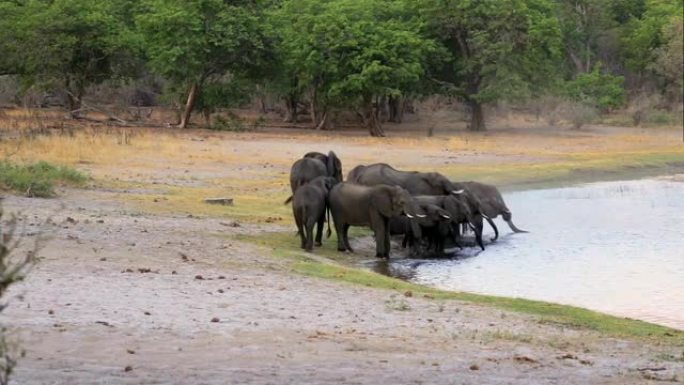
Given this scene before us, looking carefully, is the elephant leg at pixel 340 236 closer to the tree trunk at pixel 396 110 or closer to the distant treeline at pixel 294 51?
the distant treeline at pixel 294 51

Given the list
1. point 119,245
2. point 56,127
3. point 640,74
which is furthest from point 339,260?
point 640,74

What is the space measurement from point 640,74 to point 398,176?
168ft

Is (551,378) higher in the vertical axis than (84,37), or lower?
lower

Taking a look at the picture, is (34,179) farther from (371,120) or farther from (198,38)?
(371,120)

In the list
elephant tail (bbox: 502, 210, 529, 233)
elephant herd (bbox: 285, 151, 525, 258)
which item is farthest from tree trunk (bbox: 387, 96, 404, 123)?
elephant tail (bbox: 502, 210, 529, 233)

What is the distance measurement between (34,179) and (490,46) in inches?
1240

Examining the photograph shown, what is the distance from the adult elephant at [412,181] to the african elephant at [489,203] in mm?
483

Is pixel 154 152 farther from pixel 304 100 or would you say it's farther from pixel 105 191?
pixel 304 100

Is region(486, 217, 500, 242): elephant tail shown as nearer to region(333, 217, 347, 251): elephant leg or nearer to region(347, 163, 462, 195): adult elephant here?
region(347, 163, 462, 195): adult elephant

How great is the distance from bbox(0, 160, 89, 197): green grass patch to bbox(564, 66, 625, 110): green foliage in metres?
39.3

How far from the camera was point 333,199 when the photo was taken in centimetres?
1906

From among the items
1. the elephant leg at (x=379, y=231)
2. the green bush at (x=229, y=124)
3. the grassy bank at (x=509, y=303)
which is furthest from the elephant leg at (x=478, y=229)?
the green bush at (x=229, y=124)

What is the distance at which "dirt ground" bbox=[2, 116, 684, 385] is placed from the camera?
8352mm

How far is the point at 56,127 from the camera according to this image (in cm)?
4034
